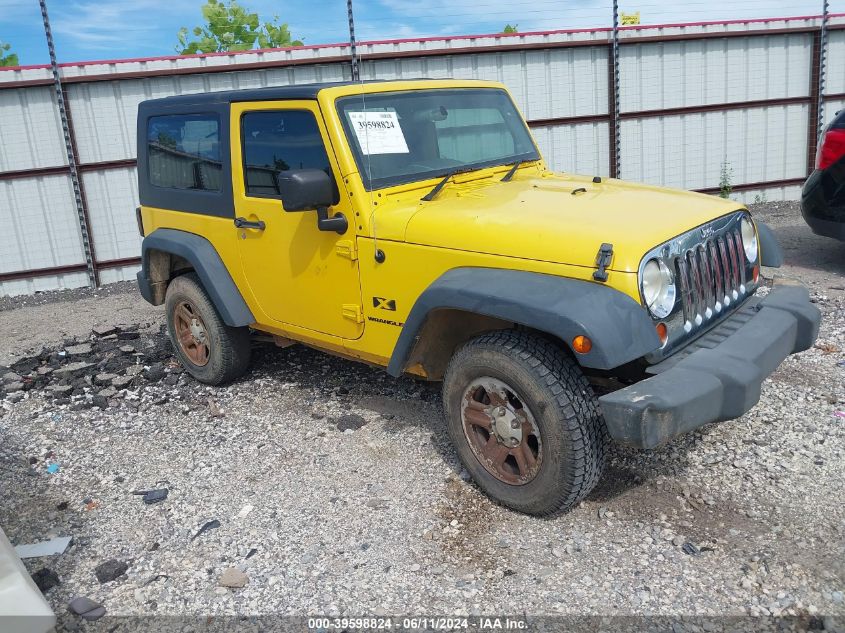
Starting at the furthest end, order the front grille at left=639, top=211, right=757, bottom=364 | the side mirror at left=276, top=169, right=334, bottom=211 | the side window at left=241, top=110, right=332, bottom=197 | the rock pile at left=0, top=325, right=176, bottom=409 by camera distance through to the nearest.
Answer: the rock pile at left=0, top=325, right=176, bottom=409 < the side window at left=241, top=110, right=332, bottom=197 < the side mirror at left=276, top=169, right=334, bottom=211 < the front grille at left=639, top=211, right=757, bottom=364

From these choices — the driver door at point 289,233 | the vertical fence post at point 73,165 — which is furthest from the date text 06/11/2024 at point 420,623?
the vertical fence post at point 73,165

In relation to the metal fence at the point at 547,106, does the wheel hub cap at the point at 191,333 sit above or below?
below

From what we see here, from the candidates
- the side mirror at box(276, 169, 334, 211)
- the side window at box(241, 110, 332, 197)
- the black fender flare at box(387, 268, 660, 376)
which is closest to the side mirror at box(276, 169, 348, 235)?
the side mirror at box(276, 169, 334, 211)

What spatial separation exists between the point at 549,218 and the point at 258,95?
1979mm

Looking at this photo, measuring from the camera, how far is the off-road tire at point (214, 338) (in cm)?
507

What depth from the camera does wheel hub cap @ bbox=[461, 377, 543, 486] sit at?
331 cm

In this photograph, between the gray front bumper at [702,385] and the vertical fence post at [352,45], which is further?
the vertical fence post at [352,45]

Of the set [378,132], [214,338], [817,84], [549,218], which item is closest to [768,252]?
[549,218]

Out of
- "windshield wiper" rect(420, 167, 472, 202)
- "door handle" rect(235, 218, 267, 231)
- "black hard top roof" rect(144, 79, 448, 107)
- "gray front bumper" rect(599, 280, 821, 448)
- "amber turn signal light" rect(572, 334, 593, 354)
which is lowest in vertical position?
"gray front bumper" rect(599, 280, 821, 448)

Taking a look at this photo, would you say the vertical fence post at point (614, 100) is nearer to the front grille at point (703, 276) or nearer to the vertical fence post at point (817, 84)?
the vertical fence post at point (817, 84)

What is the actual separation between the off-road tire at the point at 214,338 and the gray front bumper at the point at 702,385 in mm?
2969

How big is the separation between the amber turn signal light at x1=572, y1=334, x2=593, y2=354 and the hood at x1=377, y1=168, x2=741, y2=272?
1.13 feet

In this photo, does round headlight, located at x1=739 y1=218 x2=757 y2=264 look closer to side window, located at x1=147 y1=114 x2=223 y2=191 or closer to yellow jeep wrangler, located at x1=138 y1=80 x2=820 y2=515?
yellow jeep wrangler, located at x1=138 y1=80 x2=820 y2=515

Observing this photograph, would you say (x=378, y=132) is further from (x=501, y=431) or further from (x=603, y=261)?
(x=501, y=431)
